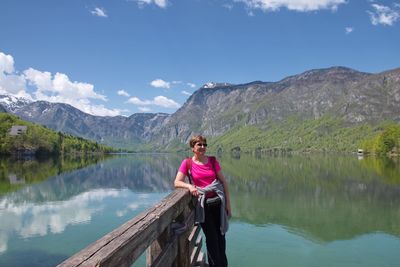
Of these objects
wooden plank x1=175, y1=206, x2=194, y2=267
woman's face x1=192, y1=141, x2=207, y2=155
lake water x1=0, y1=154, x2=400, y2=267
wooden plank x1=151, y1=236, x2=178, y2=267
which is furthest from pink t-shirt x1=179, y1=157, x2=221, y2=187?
lake water x1=0, y1=154, x2=400, y2=267

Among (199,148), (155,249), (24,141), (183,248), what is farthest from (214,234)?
(24,141)

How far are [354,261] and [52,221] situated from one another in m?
25.5

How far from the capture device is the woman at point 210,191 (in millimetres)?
8992

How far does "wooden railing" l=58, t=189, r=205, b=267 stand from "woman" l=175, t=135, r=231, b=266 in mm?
411

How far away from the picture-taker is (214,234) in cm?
908

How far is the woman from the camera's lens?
8992 millimetres

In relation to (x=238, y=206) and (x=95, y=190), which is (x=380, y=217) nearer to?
(x=238, y=206)

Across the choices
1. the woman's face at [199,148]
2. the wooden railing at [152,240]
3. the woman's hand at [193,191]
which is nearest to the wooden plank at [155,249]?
the wooden railing at [152,240]

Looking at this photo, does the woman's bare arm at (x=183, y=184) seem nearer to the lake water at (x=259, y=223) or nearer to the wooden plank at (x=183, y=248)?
the wooden plank at (x=183, y=248)

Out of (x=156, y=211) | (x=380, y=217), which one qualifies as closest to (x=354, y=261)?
(x=380, y=217)

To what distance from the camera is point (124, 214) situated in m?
37.8

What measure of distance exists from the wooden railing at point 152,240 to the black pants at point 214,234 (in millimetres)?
510

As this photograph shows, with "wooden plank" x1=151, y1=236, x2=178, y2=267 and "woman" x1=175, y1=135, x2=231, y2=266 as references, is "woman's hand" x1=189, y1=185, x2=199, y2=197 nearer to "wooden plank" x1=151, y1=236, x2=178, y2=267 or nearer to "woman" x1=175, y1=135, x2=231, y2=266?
"woman" x1=175, y1=135, x2=231, y2=266

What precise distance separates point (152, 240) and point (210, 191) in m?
2.95
